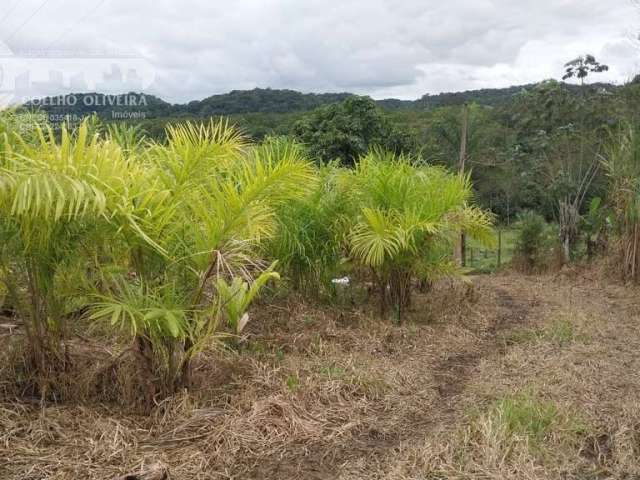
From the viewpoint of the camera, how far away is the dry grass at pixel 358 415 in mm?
3002

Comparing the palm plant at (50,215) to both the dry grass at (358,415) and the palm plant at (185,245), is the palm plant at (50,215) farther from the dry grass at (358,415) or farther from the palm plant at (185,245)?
the dry grass at (358,415)

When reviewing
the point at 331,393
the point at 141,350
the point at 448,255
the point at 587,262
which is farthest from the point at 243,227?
the point at 587,262

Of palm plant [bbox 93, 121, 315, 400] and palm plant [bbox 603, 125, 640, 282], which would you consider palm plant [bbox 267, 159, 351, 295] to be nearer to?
palm plant [bbox 93, 121, 315, 400]

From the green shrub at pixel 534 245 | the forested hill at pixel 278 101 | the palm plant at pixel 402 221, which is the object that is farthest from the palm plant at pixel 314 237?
the forested hill at pixel 278 101

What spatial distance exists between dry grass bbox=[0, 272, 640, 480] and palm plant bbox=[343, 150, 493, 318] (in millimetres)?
682

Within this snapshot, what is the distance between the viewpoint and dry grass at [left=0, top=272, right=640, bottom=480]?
3.00 m

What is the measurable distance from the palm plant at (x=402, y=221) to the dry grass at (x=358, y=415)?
0.68 metres

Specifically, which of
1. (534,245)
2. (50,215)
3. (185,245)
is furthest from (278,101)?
(50,215)

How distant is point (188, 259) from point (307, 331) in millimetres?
1970

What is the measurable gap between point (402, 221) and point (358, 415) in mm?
2041

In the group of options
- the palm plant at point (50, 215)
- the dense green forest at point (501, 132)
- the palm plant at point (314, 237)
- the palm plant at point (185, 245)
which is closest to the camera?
the palm plant at point (50, 215)

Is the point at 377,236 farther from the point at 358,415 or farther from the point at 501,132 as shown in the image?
the point at 501,132

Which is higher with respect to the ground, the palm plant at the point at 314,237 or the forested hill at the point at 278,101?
the forested hill at the point at 278,101

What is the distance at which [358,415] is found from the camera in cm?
369
